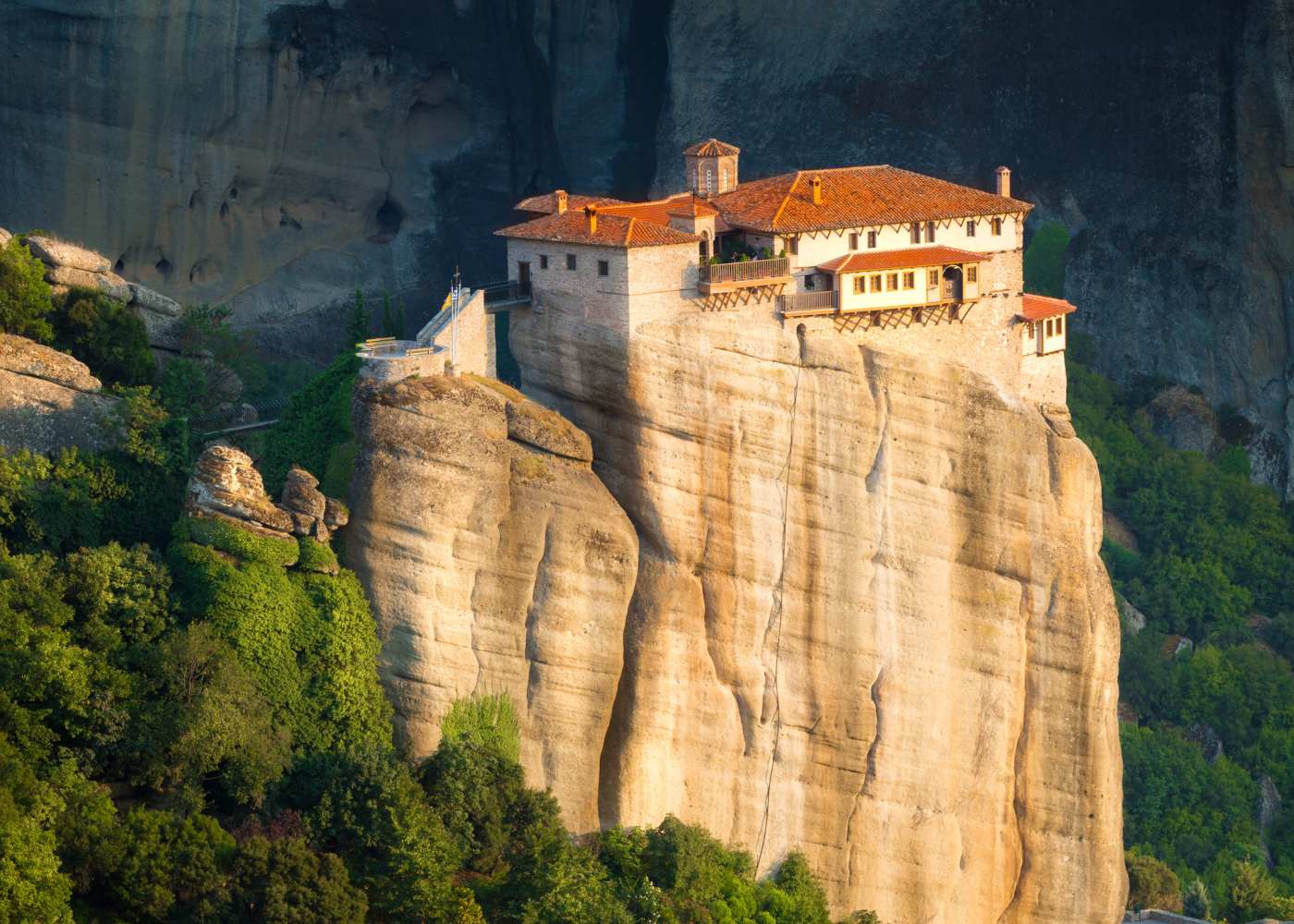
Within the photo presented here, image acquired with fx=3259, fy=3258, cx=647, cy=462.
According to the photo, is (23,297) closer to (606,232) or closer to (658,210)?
(606,232)

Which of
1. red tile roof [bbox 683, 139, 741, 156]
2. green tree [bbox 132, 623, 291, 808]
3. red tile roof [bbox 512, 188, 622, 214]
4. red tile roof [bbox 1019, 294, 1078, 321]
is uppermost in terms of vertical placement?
red tile roof [bbox 683, 139, 741, 156]

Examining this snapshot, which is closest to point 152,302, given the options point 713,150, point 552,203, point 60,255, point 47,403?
point 60,255

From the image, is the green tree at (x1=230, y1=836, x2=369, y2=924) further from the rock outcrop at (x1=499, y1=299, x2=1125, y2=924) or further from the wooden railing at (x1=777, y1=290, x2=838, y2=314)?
the wooden railing at (x1=777, y1=290, x2=838, y2=314)

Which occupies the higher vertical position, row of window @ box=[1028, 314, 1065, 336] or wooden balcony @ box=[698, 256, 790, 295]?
row of window @ box=[1028, 314, 1065, 336]

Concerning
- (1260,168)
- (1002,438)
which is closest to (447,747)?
(1002,438)

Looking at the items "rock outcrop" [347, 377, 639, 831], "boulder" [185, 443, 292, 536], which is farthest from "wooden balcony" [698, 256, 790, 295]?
"boulder" [185, 443, 292, 536]

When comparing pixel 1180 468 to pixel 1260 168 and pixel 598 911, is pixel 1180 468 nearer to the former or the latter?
pixel 1260 168

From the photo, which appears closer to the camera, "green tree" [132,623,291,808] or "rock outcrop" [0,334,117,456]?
"green tree" [132,623,291,808]

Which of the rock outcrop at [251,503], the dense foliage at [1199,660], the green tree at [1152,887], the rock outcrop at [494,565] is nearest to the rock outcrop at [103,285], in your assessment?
the rock outcrop at [251,503]
